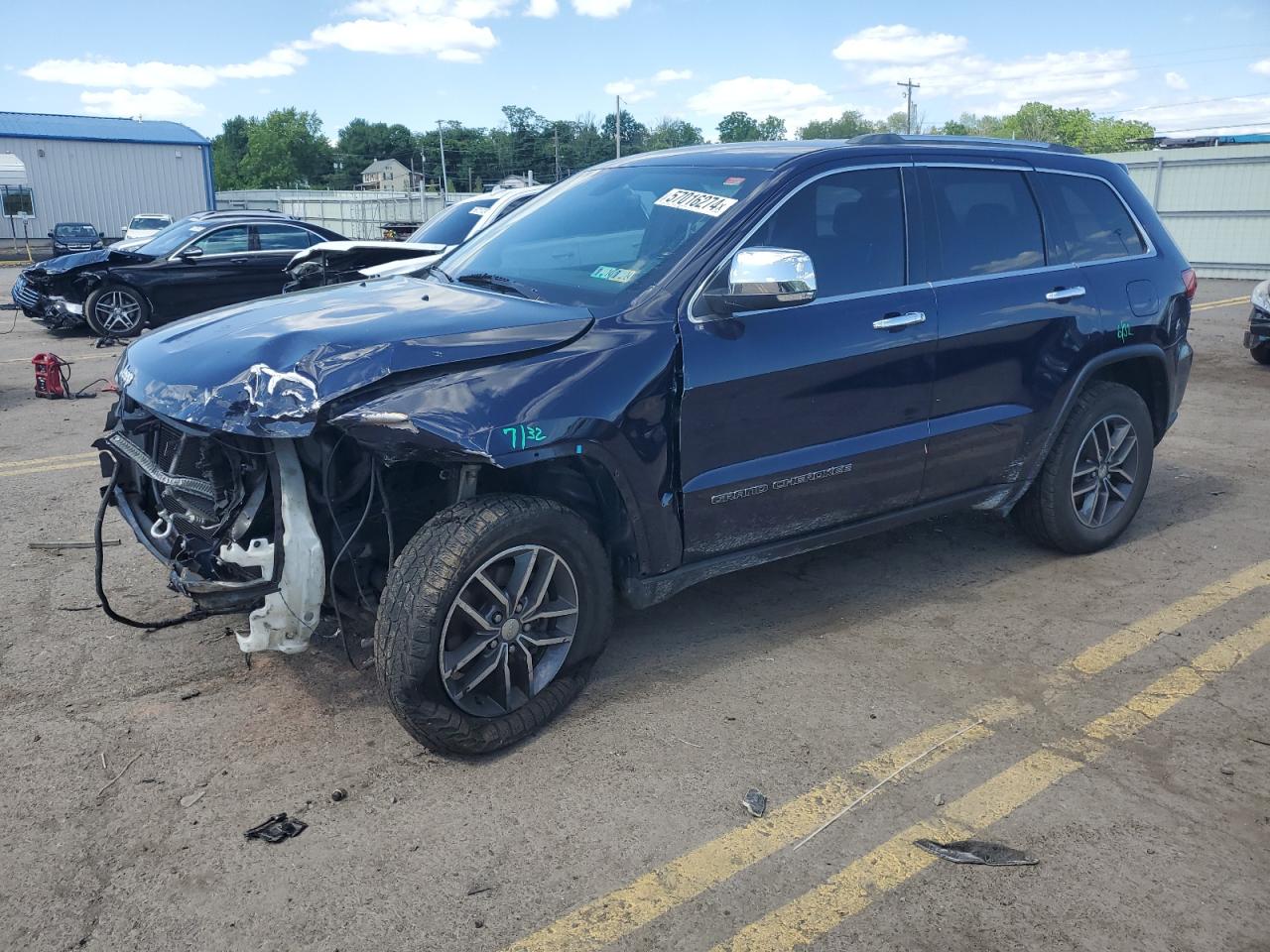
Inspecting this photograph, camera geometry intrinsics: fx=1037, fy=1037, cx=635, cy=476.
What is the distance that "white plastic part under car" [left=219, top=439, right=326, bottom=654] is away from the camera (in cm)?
320

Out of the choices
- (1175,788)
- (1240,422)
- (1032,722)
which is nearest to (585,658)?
(1032,722)

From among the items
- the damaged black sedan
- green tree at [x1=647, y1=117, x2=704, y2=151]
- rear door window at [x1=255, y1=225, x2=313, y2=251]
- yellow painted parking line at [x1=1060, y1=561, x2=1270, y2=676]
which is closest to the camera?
yellow painted parking line at [x1=1060, y1=561, x2=1270, y2=676]

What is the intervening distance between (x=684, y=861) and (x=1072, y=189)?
3788mm

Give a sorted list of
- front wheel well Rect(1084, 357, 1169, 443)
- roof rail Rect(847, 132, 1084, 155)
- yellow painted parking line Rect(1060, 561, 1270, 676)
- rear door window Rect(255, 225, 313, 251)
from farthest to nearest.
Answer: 1. rear door window Rect(255, 225, 313, 251)
2. front wheel well Rect(1084, 357, 1169, 443)
3. roof rail Rect(847, 132, 1084, 155)
4. yellow painted parking line Rect(1060, 561, 1270, 676)

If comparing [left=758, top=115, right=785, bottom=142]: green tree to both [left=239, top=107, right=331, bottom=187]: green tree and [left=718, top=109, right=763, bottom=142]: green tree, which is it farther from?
[left=239, top=107, right=331, bottom=187]: green tree

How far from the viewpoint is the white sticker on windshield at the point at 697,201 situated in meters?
3.85

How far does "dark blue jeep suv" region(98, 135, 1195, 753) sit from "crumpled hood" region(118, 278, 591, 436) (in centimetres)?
1

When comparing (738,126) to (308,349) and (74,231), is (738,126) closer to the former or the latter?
(74,231)

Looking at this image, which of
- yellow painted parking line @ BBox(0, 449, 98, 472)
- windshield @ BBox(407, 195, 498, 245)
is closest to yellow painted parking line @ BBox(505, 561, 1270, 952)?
yellow painted parking line @ BBox(0, 449, 98, 472)

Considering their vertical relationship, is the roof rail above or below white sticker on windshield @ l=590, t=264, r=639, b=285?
above

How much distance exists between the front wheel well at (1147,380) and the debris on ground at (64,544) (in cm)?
499

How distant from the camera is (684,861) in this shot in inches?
112

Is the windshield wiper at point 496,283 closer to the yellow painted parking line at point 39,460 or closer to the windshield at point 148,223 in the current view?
the yellow painted parking line at point 39,460

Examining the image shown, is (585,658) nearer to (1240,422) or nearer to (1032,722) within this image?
(1032,722)
